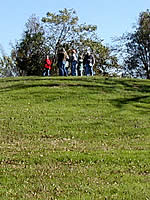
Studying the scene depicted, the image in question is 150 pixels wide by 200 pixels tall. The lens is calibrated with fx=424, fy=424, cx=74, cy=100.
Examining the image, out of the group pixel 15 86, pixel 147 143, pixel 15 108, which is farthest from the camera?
pixel 15 86

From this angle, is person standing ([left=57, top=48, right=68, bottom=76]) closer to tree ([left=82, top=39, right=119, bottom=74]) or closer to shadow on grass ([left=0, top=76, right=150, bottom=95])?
shadow on grass ([left=0, top=76, right=150, bottom=95])

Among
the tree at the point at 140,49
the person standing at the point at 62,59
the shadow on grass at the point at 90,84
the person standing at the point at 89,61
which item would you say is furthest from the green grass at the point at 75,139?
the tree at the point at 140,49

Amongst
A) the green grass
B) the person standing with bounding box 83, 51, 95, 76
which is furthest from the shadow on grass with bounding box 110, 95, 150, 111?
the person standing with bounding box 83, 51, 95, 76

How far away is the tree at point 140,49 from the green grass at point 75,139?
88.3 ft

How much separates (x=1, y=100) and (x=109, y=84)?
687 centimetres

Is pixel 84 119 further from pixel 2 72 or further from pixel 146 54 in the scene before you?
pixel 2 72

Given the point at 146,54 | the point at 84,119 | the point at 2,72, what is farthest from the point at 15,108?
the point at 2,72

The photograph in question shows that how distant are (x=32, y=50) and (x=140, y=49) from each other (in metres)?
Result: 14.8

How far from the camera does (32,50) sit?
58000 mm

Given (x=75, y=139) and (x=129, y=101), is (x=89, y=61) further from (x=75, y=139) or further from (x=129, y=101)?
(x=75, y=139)

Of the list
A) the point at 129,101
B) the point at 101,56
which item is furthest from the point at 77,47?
the point at 129,101

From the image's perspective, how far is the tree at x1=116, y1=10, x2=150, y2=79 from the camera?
52.4 metres

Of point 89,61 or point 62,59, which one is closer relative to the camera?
point 62,59

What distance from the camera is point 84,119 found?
55.0ft
